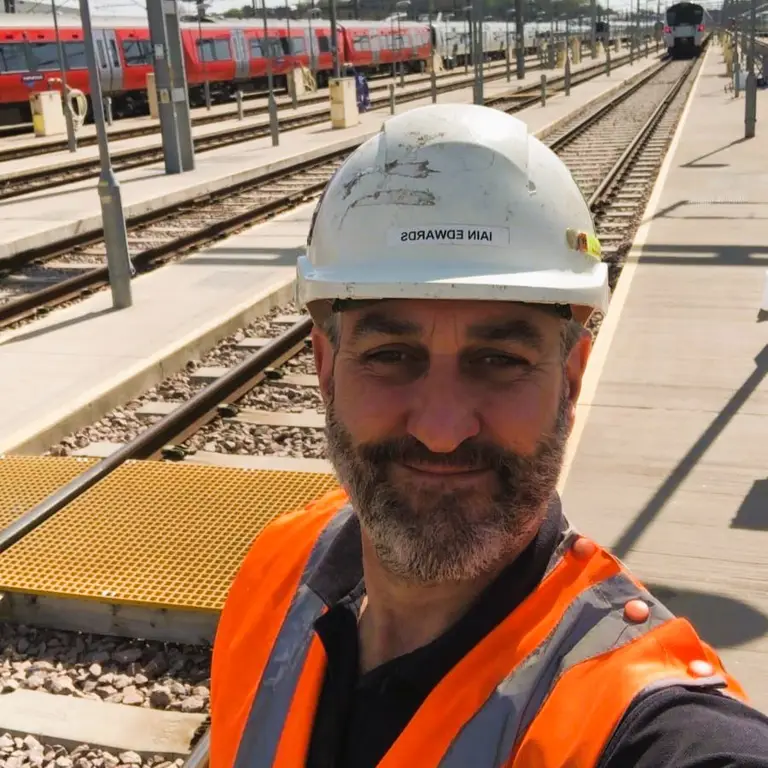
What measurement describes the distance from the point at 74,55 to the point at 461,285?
28.6 metres

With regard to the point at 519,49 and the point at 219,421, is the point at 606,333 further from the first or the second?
the point at 519,49

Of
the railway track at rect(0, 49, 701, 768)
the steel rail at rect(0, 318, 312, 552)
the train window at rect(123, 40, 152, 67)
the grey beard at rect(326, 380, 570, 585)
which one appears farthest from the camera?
the train window at rect(123, 40, 152, 67)

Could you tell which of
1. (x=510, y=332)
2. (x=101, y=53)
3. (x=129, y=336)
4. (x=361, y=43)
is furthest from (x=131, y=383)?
(x=361, y=43)

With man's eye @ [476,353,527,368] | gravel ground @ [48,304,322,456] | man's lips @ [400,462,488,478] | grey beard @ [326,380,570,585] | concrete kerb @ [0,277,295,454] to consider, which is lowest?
gravel ground @ [48,304,322,456]

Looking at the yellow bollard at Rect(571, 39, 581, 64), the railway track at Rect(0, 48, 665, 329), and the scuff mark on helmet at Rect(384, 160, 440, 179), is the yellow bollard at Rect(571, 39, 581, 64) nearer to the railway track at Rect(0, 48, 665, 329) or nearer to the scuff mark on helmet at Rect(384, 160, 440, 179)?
the railway track at Rect(0, 48, 665, 329)

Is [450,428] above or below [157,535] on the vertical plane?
above

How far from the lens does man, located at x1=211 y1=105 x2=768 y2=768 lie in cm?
137

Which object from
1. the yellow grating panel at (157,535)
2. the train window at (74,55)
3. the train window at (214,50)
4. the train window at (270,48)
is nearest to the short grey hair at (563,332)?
the yellow grating panel at (157,535)

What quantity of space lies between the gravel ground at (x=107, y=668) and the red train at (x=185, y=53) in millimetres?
20874

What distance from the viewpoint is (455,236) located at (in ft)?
5.56

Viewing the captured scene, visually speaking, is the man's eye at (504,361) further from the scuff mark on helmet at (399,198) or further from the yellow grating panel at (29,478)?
the yellow grating panel at (29,478)

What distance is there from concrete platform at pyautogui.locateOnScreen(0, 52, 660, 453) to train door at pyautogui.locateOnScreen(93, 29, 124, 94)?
723 inches

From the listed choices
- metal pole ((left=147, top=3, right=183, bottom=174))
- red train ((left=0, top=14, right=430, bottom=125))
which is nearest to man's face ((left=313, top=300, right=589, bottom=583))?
metal pole ((left=147, top=3, right=183, bottom=174))

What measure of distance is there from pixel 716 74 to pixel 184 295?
42.6 metres
